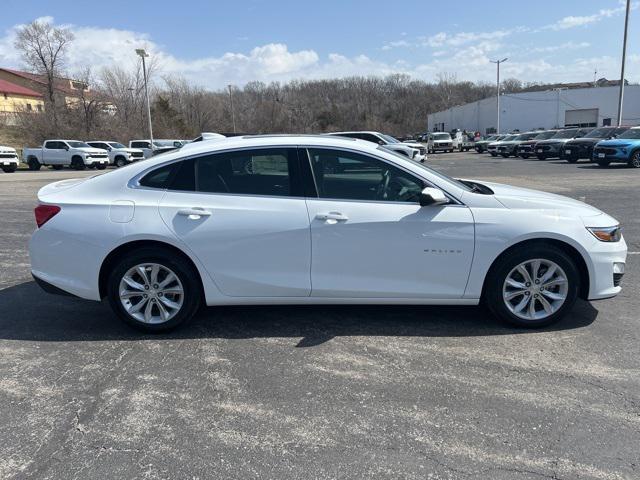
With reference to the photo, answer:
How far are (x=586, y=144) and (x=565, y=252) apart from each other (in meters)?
A: 24.0

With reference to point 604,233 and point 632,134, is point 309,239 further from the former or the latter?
point 632,134

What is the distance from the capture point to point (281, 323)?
4457 millimetres

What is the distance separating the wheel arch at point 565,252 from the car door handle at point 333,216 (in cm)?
128

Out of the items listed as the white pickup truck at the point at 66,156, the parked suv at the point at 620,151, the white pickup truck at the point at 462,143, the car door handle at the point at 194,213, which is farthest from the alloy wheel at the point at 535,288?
the white pickup truck at the point at 462,143

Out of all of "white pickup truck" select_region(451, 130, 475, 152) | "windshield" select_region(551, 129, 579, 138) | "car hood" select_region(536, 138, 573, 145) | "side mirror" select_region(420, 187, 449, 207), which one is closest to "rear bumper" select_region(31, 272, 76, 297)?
"side mirror" select_region(420, 187, 449, 207)

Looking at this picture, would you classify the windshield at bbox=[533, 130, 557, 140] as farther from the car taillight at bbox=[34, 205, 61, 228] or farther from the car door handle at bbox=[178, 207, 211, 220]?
the car taillight at bbox=[34, 205, 61, 228]

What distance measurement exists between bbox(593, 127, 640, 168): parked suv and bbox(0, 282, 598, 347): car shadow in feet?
63.1

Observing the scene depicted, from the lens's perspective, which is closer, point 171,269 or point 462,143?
point 171,269

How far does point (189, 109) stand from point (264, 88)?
31784 millimetres

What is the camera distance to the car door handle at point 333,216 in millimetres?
4004

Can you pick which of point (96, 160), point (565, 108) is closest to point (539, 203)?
point (96, 160)

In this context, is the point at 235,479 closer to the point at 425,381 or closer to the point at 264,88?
the point at 425,381

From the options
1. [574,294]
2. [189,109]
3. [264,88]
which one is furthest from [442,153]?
[264,88]

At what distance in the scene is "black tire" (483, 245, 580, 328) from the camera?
13.3ft
